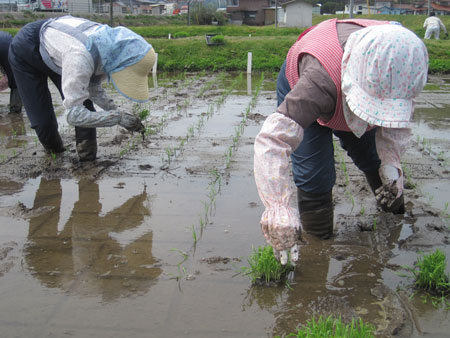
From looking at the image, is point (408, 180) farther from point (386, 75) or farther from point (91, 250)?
point (91, 250)

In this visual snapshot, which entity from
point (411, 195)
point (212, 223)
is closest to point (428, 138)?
point (411, 195)

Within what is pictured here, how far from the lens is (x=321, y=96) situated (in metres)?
2.24

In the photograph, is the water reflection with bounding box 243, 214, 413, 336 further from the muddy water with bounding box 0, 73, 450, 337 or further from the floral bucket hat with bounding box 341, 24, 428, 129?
the floral bucket hat with bounding box 341, 24, 428, 129

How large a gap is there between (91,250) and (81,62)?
154 cm

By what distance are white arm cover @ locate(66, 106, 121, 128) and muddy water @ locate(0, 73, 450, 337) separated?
555mm

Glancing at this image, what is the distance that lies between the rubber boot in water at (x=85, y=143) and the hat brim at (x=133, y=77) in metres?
0.84

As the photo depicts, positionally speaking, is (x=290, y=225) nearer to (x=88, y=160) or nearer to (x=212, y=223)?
(x=212, y=223)

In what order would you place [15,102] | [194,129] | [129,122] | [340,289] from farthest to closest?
1. [15,102]
2. [194,129]
3. [129,122]
4. [340,289]

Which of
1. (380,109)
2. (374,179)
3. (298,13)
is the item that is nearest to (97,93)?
(374,179)

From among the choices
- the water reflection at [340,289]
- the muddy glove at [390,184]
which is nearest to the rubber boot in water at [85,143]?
the water reflection at [340,289]

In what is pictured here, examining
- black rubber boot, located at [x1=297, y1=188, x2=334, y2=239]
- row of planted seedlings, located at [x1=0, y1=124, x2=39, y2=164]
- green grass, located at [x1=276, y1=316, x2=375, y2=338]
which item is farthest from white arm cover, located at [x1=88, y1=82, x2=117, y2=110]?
green grass, located at [x1=276, y1=316, x2=375, y2=338]

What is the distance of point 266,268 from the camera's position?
102 inches

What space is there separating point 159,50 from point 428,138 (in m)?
11.7

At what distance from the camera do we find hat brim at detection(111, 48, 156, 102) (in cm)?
400
